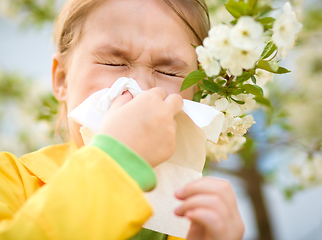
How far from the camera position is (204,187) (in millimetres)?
476

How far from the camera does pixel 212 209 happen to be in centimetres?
46

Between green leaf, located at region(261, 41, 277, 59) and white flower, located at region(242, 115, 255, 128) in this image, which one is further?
white flower, located at region(242, 115, 255, 128)

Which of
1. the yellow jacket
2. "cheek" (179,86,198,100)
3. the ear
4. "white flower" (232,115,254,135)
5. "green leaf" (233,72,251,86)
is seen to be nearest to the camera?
the yellow jacket

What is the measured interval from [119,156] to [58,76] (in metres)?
0.72

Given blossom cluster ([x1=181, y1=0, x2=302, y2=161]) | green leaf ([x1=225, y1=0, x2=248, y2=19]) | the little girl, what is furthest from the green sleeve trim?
green leaf ([x1=225, y1=0, x2=248, y2=19])

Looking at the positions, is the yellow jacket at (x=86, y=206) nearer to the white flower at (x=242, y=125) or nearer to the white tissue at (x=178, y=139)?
the white tissue at (x=178, y=139)

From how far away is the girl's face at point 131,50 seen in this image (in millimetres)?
759

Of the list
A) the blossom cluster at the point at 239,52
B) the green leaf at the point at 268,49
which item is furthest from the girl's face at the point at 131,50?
the green leaf at the point at 268,49

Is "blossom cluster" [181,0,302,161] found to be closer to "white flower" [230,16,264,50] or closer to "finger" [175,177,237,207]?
"white flower" [230,16,264,50]

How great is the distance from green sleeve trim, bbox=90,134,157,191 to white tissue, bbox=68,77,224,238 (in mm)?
207

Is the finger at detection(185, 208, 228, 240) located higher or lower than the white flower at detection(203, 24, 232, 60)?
lower

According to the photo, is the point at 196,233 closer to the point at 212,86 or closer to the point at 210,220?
the point at 210,220

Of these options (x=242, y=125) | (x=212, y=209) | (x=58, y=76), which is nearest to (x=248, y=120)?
(x=242, y=125)

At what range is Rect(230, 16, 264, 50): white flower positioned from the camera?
471 millimetres
